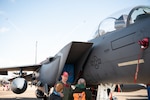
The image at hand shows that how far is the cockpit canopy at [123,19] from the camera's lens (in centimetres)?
422

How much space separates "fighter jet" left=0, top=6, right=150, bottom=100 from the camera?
3.70 metres

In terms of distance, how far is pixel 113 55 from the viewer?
14.3 ft

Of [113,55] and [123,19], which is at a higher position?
[123,19]

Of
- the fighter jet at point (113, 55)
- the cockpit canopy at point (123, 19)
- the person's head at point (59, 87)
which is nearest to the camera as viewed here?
the person's head at point (59, 87)

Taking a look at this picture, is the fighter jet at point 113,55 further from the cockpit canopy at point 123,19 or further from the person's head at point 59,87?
the person's head at point 59,87

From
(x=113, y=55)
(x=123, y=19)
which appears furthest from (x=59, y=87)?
(x=123, y=19)

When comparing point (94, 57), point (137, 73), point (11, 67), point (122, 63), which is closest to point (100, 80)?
point (94, 57)

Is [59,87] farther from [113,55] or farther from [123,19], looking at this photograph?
[123,19]

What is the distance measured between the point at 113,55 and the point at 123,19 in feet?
3.30

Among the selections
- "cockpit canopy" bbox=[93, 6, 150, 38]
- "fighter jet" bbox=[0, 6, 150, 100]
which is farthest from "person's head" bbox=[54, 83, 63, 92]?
"cockpit canopy" bbox=[93, 6, 150, 38]

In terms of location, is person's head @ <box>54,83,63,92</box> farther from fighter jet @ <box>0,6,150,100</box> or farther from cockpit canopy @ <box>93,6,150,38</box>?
cockpit canopy @ <box>93,6,150,38</box>

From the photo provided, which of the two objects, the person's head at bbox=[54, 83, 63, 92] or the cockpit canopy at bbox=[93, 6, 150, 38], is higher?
the cockpit canopy at bbox=[93, 6, 150, 38]

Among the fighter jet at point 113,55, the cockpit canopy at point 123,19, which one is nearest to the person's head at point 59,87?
the fighter jet at point 113,55

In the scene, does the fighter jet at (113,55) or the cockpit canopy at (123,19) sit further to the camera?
the cockpit canopy at (123,19)
